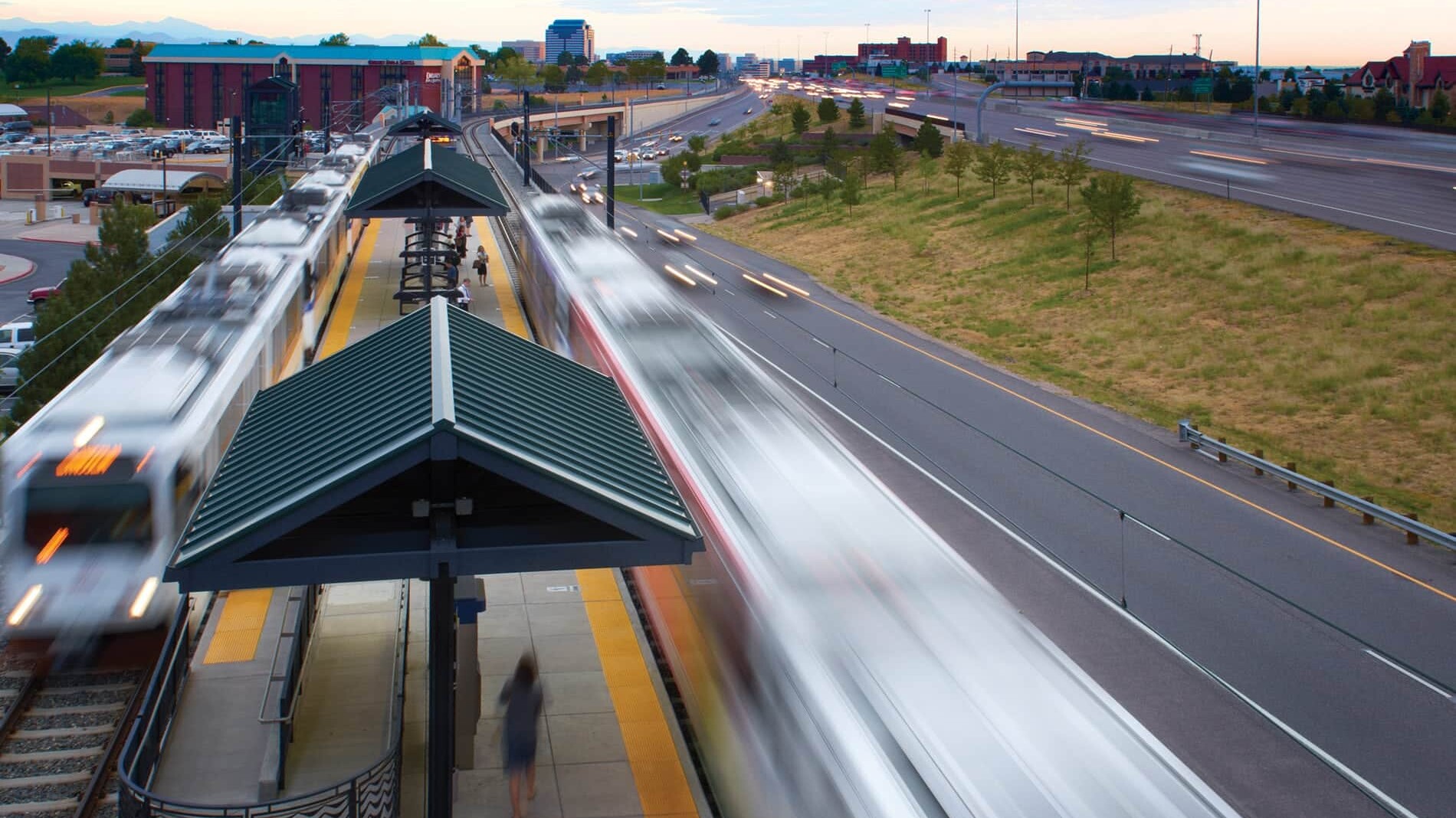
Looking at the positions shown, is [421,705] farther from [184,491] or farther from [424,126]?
[424,126]

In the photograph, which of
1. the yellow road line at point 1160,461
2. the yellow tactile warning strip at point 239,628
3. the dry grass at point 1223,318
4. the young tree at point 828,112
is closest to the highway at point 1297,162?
the dry grass at point 1223,318

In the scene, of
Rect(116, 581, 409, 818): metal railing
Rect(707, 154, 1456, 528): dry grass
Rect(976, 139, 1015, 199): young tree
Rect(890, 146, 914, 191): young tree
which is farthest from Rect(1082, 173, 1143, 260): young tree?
Rect(116, 581, 409, 818): metal railing

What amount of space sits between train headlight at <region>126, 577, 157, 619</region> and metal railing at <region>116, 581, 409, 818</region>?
3.62ft

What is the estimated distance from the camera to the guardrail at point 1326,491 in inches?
660

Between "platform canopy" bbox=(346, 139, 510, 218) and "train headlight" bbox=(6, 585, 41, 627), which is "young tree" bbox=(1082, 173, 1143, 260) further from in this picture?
"train headlight" bbox=(6, 585, 41, 627)

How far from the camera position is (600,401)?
416 inches

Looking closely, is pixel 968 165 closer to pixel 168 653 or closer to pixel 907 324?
pixel 907 324

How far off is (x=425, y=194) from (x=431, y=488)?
2119 cm

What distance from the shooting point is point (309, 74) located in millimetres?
115062

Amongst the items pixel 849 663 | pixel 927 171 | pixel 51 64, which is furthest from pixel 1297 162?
pixel 51 64

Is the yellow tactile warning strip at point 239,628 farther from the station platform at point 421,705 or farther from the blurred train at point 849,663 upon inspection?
the blurred train at point 849,663

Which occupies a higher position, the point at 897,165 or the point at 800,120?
the point at 800,120

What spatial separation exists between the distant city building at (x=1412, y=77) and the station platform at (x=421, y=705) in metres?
90.6

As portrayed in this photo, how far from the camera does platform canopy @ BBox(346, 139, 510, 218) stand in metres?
27.0
